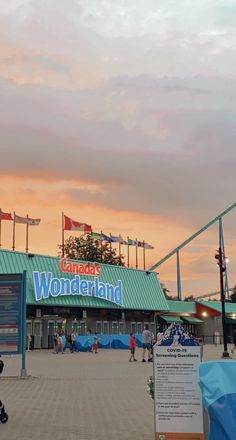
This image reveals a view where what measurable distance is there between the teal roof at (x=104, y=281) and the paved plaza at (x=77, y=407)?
21.6 meters

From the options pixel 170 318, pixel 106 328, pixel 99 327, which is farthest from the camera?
pixel 170 318

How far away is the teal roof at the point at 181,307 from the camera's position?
2543 inches

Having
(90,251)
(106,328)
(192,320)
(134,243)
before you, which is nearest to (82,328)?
(106,328)

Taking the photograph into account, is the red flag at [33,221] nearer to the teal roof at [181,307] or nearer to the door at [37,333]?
the door at [37,333]

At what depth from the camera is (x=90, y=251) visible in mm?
104562

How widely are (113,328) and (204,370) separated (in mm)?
47608

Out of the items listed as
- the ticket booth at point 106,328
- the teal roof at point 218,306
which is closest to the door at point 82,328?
the ticket booth at point 106,328

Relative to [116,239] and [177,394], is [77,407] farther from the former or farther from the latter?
[116,239]

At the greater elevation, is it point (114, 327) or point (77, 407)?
point (114, 327)

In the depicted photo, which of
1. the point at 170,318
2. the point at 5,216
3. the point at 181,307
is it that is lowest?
the point at 170,318

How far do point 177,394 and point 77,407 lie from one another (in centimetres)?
548

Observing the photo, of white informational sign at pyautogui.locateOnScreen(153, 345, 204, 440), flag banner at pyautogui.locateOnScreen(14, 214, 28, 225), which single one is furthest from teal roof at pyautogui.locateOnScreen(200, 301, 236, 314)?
white informational sign at pyautogui.locateOnScreen(153, 345, 204, 440)

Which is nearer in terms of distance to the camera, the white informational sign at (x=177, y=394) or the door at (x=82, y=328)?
the white informational sign at (x=177, y=394)

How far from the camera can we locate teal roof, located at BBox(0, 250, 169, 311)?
43031 mm
